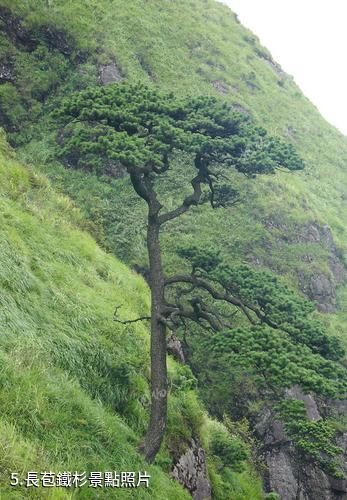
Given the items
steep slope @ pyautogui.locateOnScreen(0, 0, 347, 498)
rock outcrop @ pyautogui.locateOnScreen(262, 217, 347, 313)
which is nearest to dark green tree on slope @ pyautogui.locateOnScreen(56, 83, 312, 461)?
steep slope @ pyautogui.locateOnScreen(0, 0, 347, 498)

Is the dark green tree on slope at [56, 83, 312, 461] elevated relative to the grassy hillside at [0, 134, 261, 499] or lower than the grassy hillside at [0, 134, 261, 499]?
elevated

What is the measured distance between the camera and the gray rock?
11.6 meters

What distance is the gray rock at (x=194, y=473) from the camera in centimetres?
1158

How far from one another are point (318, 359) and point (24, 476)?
488 cm

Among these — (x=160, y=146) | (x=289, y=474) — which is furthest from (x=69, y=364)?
(x=289, y=474)

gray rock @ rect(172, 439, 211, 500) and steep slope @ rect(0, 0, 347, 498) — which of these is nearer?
gray rock @ rect(172, 439, 211, 500)

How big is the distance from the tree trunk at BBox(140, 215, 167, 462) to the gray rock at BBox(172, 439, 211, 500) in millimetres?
1474

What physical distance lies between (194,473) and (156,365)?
3.20 m

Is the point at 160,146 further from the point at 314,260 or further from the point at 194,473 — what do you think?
the point at 314,260

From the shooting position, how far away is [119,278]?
16.6 metres

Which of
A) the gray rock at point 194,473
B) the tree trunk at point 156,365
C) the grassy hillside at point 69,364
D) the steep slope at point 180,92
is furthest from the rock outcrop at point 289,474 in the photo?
the tree trunk at point 156,365

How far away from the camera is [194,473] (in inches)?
478

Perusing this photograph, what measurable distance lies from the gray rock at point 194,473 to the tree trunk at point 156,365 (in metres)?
1.47

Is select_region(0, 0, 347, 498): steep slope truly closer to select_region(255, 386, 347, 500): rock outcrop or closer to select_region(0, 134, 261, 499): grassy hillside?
select_region(255, 386, 347, 500): rock outcrop
